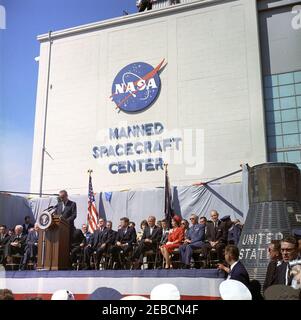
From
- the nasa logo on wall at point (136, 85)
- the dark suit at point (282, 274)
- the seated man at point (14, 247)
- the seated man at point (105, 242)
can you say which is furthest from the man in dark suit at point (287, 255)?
the nasa logo on wall at point (136, 85)

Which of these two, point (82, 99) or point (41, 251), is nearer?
point (41, 251)

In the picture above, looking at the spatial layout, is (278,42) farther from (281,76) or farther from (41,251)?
(41,251)

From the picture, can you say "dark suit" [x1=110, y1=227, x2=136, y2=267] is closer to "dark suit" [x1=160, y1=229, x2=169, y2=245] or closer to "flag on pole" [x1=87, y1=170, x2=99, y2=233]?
"dark suit" [x1=160, y1=229, x2=169, y2=245]

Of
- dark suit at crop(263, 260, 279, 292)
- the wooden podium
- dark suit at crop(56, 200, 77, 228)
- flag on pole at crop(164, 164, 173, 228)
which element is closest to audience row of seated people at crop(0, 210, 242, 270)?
dark suit at crop(56, 200, 77, 228)

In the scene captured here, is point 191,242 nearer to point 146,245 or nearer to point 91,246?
point 146,245
